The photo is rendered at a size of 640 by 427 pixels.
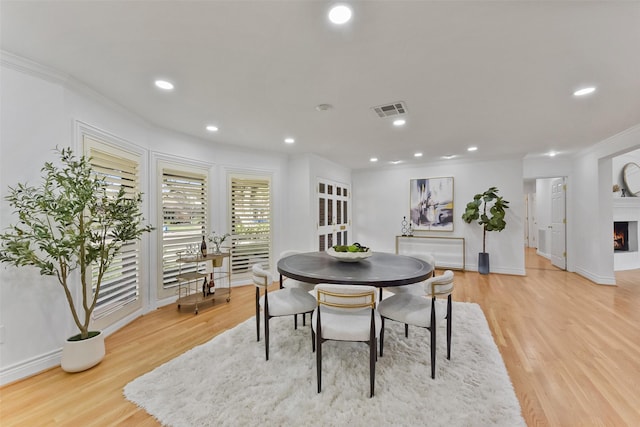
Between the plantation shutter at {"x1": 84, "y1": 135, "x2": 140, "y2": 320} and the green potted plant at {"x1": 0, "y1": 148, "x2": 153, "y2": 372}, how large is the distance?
9.2 inches

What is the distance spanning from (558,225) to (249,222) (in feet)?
22.6

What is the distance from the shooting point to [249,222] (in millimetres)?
4680

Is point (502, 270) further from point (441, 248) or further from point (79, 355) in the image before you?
point (79, 355)


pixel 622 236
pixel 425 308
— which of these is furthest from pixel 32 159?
pixel 622 236

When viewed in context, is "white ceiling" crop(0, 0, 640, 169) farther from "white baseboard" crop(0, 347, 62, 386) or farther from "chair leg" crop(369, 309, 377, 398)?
"white baseboard" crop(0, 347, 62, 386)

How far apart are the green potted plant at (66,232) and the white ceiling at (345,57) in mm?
887

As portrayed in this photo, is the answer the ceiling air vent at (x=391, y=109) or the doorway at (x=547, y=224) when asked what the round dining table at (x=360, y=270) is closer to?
the ceiling air vent at (x=391, y=109)

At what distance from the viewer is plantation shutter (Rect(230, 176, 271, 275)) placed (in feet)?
14.9

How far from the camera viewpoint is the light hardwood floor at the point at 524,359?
1.72 metres

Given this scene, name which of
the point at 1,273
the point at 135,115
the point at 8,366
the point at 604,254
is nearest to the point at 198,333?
the point at 8,366

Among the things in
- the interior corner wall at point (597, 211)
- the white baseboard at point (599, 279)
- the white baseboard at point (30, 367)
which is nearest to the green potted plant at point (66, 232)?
the white baseboard at point (30, 367)

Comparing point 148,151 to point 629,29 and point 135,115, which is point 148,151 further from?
point 629,29

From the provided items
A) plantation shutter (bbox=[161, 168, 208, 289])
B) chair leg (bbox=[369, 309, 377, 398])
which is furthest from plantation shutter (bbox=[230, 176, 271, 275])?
chair leg (bbox=[369, 309, 377, 398])

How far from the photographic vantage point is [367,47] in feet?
6.09
